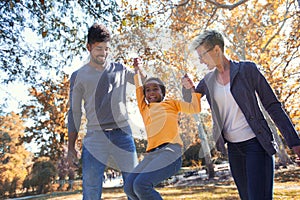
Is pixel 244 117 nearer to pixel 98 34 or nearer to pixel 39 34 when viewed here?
pixel 98 34

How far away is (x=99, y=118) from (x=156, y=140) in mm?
436

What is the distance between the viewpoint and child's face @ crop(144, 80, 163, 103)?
221cm

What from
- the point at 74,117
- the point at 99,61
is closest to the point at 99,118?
the point at 74,117

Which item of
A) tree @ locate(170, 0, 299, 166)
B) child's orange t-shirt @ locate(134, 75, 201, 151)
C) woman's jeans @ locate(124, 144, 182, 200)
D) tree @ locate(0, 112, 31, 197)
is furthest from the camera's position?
tree @ locate(0, 112, 31, 197)

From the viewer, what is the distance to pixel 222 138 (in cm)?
190

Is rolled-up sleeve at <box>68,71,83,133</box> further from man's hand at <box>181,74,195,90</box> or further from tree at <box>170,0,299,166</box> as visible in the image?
tree at <box>170,0,299,166</box>

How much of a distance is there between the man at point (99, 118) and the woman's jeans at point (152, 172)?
0.23 m

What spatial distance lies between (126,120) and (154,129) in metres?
0.25

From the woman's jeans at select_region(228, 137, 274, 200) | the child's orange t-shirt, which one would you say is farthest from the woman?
the child's orange t-shirt

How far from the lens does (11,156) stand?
50.0 feet

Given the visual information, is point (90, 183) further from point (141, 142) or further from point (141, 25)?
point (141, 25)

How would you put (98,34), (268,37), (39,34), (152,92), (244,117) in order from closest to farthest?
(244,117)
(98,34)
(152,92)
(39,34)
(268,37)

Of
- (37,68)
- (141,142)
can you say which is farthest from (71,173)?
(141,142)

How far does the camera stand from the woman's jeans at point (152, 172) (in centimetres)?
176
